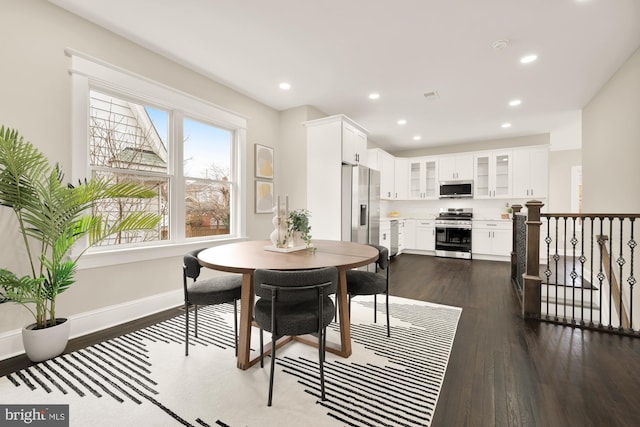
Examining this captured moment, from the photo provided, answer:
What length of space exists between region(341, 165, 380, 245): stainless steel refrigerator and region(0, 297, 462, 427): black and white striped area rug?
1973mm

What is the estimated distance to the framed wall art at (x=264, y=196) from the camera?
168 inches

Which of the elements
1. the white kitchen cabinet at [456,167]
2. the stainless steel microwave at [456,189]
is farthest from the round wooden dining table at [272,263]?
the white kitchen cabinet at [456,167]

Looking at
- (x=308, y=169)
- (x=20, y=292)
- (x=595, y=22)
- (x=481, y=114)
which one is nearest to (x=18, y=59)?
(x=20, y=292)

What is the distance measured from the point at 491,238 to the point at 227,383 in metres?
6.24

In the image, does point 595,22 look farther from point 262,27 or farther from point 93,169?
point 93,169

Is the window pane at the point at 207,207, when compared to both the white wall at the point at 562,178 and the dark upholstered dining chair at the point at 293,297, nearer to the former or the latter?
the dark upholstered dining chair at the point at 293,297

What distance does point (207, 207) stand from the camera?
3.72 meters

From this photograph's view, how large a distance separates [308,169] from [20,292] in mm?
3402

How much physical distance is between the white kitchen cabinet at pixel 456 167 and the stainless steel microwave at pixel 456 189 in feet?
0.39

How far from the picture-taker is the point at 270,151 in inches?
177

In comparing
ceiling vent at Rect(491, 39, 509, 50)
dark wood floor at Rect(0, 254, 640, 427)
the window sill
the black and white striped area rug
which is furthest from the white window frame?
ceiling vent at Rect(491, 39, 509, 50)

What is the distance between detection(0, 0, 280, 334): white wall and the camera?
2.12m

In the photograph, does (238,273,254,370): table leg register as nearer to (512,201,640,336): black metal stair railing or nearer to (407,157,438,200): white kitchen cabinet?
(512,201,640,336): black metal stair railing

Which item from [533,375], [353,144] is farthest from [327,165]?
[533,375]
